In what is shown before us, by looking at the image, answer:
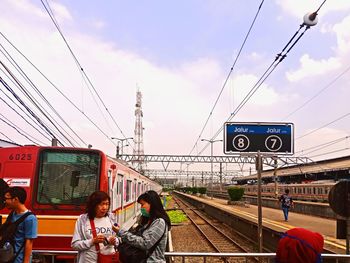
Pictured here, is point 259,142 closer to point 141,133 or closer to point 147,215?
point 147,215

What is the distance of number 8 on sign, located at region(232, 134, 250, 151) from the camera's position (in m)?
9.95

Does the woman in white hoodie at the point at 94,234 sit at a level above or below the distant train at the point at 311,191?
below

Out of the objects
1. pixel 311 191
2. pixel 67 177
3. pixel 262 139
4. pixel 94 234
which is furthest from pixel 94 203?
pixel 311 191

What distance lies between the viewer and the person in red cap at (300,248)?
2.23 meters

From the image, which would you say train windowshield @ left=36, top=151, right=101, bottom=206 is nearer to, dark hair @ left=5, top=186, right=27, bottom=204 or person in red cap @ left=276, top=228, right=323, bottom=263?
dark hair @ left=5, top=186, right=27, bottom=204

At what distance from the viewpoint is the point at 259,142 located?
9883mm

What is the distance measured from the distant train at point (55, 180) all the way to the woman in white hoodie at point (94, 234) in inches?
141

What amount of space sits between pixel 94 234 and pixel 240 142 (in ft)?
21.2

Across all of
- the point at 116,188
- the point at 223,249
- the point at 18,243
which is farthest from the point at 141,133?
the point at 18,243

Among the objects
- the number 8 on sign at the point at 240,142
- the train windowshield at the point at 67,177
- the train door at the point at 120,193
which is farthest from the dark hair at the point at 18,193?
the number 8 on sign at the point at 240,142

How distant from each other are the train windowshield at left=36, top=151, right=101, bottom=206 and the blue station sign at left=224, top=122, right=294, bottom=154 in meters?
3.39

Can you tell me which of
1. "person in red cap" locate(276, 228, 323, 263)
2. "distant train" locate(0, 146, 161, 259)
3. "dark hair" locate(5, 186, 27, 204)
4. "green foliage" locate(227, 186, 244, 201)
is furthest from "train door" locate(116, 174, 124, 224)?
"green foliage" locate(227, 186, 244, 201)

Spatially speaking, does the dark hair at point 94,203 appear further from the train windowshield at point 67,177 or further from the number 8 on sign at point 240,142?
the number 8 on sign at point 240,142

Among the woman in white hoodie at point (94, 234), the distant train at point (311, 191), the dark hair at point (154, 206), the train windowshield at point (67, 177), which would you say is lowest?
the woman in white hoodie at point (94, 234)
